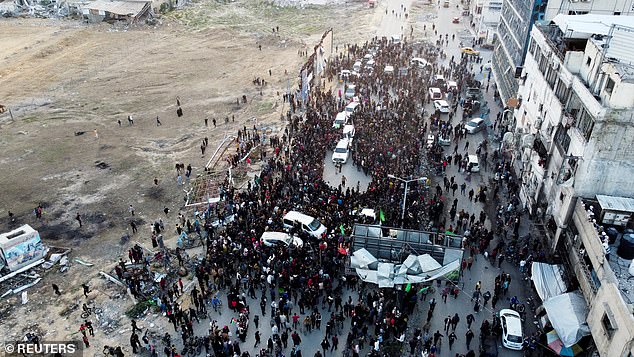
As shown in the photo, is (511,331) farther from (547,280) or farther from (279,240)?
(279,240)

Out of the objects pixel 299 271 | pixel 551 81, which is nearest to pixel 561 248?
pixel 551 81

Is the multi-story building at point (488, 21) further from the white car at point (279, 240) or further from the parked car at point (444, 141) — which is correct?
the white car at point (279, 240)

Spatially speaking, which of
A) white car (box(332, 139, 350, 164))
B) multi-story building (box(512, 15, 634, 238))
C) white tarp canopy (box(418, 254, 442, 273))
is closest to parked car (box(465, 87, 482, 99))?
multi-story building (box(512, 15, 634, 238))

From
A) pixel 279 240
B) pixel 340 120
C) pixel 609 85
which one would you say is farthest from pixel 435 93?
pixel 279 240

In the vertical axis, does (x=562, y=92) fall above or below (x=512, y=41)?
above

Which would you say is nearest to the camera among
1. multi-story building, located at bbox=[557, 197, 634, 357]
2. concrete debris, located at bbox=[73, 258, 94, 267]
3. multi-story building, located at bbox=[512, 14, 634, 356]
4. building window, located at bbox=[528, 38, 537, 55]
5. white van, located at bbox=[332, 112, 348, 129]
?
multi-story building, located at bbox=[557, 197, 634, 357]

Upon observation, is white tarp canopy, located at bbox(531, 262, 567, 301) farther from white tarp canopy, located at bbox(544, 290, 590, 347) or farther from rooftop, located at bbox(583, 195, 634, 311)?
rooftop, located at bbox(583, 195, 634, 311)

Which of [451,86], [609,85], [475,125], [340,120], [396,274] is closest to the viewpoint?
[609,85]
